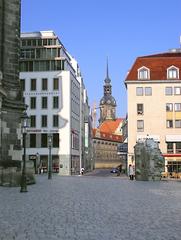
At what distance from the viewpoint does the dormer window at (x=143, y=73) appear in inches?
2995

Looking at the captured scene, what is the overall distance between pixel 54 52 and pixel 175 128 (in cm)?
2667

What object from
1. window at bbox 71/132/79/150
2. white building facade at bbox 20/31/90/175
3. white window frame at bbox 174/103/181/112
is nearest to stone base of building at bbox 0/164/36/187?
white building facade at bbox 20/31/90/175

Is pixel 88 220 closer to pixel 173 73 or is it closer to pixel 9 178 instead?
pixel 9 178

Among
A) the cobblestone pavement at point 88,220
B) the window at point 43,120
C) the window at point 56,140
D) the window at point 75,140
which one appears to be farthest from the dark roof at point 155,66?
the cobblestone pavement at point 88,220

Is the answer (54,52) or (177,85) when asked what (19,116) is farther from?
(54,52)

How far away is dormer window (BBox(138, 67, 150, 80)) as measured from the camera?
76.1 meters

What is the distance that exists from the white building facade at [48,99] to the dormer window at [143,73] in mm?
13414

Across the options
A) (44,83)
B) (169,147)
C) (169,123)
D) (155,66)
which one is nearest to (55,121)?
(44,83)

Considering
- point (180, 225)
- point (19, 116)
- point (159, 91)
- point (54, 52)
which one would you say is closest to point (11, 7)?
point (19, 116)

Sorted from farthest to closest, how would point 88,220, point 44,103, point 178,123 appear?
point 44,103 → point 178,123 → point 88,220

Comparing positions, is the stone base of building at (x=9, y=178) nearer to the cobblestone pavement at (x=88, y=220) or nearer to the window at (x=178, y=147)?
the cobblestone pavement at (x=88, y=220)

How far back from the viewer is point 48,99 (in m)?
82.3

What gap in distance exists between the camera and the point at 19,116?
29891 mm

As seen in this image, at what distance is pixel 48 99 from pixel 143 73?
17.9 m
